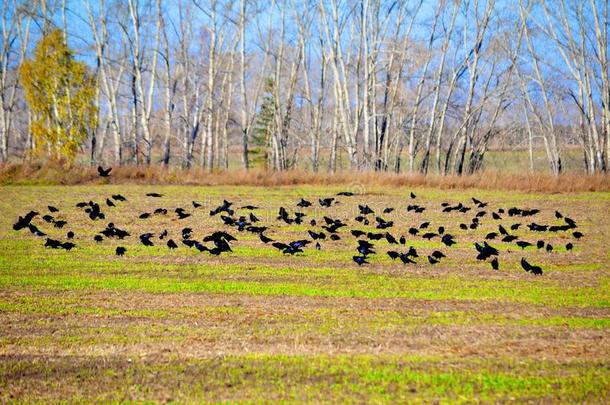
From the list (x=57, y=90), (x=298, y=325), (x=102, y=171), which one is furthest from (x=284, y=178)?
(x=298, y=325)

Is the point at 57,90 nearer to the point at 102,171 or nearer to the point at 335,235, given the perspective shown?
the point at 102,171

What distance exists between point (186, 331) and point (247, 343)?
24.6 inches

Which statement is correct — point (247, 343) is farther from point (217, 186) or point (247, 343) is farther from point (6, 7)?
point (6, 7)

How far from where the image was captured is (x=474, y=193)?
18062 millimetres

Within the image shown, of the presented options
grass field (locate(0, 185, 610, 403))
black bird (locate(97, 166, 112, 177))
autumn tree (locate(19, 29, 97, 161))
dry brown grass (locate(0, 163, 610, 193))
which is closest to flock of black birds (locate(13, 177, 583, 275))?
grass field (locate(0, 185, 610, 403))

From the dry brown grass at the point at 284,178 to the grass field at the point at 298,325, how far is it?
934 centimetres

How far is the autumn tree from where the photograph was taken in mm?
24594

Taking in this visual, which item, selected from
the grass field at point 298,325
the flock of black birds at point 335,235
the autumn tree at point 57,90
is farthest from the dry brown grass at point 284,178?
the grass field at point 298,325

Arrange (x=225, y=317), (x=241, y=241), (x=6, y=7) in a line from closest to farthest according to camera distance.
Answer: (x=225, y=317)
(x=241, y=241)
(x=6, y=7)

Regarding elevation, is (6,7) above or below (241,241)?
above

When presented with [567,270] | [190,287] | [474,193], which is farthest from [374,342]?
[474,193]

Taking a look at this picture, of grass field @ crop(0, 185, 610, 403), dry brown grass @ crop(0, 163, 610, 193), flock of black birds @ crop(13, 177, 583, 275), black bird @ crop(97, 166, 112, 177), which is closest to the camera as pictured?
grass field @ crop(0, 185, 610, 403)

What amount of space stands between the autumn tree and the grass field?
52.7 feet

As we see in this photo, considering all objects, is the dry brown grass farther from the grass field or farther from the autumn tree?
the grass field
